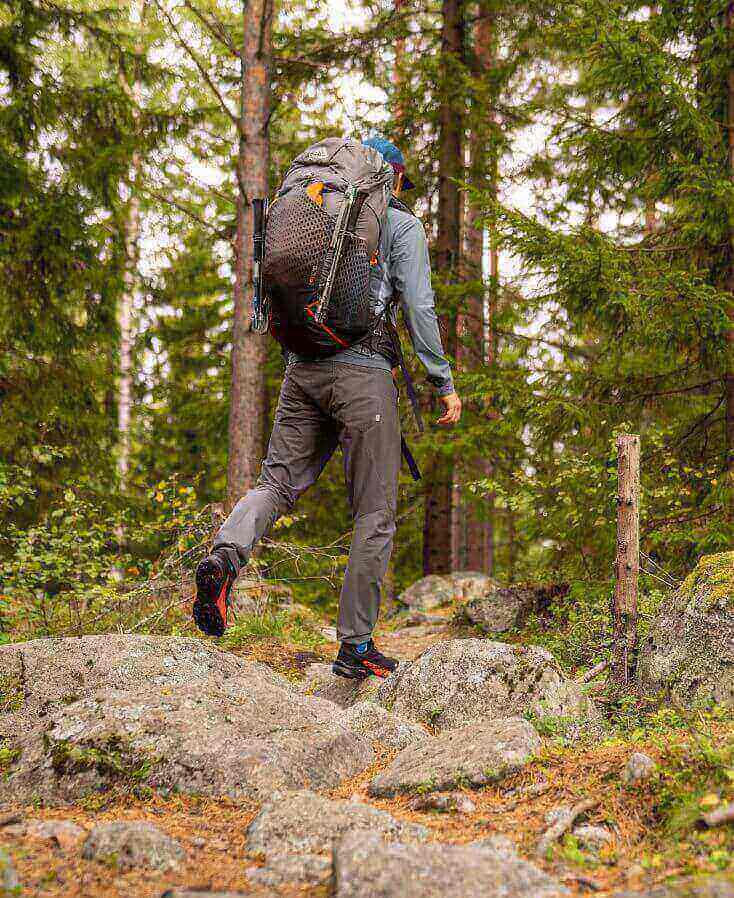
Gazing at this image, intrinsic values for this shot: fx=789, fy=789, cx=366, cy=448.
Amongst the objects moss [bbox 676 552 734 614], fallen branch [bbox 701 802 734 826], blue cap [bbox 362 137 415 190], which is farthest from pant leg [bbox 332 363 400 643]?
fallen branch [bbox 701 802 734 826]

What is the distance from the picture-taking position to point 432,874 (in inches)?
82.3

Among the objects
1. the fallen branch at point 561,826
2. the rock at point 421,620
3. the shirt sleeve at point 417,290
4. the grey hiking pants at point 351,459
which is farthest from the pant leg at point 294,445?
the rock at point 421,620

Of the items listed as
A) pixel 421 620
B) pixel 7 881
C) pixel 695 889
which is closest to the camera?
pixel 695 889

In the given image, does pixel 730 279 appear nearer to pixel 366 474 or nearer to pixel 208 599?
pixel 366 474

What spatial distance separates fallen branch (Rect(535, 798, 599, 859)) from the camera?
2402 millimetres

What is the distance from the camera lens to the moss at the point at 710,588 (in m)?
3.71

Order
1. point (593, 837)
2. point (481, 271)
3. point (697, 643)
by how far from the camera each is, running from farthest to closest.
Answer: point (481, 271) < point (697, 643) < point (593, 837)

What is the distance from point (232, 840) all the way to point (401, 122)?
10.2 metres

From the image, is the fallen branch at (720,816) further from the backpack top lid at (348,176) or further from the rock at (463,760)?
the backpack top lid at (348,176)

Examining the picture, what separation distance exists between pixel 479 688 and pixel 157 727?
166 cm

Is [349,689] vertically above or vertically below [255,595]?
below

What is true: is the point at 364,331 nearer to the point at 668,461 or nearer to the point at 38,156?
the point at 668,461

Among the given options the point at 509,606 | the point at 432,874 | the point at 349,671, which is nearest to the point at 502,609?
the point at 509,606

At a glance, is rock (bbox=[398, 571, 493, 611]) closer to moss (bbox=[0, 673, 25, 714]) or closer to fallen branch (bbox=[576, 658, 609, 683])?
fallen branch (bbox=[576, 658, 609, 683])
